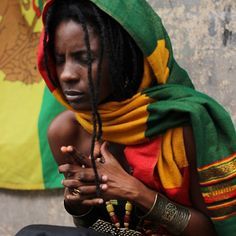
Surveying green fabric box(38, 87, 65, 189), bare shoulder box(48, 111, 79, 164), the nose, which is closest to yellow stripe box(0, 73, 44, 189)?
green fabric box(38, 87, 65, 189)

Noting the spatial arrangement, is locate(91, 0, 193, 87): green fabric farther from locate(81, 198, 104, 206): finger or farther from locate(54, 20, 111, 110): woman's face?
→ locate(81, 198, 104, 206): finger

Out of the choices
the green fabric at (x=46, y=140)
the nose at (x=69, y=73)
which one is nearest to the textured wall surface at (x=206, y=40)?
the green fabric at (x=46, y=140)

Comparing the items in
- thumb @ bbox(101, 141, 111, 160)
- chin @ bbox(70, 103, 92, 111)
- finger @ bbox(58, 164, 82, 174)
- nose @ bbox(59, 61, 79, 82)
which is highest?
nose @ bbox(59, 61, 79, 82)

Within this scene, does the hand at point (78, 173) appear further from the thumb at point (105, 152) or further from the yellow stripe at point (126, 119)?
the yellow stripe at point (126, 119)

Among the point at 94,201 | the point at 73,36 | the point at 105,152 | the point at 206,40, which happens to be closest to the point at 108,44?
the point at 73,36

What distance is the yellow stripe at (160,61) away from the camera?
5.10 ft

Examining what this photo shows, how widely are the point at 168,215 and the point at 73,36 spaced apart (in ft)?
1.87

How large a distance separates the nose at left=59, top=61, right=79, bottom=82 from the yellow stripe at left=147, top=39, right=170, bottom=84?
21 centimetres

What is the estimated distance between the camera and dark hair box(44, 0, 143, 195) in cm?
151

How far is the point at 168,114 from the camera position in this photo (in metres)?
1.58

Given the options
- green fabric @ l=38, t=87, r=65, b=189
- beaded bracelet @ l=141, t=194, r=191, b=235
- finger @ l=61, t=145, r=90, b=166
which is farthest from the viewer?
green fabric @ l=38, t=87, r=65, b=189

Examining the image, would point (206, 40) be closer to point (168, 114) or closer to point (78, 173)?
point (168, 114)

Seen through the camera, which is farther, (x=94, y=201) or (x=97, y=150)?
(x=97, y=150)

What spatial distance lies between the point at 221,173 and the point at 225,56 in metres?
0.61
